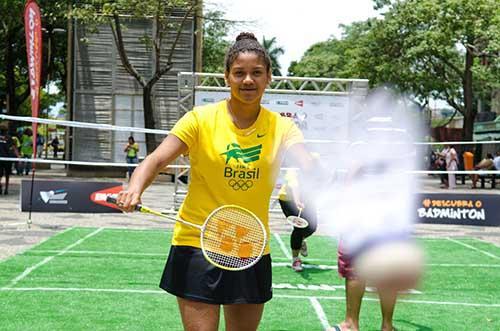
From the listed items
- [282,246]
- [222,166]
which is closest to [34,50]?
[282,246]

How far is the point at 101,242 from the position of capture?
37.6 feet

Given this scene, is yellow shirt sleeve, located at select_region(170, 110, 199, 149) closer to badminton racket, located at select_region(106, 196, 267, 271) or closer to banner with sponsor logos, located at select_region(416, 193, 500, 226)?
badminton racket, located at select_region(106, 196, 267, 271)

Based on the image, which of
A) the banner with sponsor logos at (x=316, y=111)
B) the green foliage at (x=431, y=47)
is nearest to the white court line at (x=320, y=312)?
the banner with sponsor logos at (x=316, y=111)

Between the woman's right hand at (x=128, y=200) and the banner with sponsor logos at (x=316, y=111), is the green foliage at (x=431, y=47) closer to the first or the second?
the banner with sponsor logos at (x=316, y=111)

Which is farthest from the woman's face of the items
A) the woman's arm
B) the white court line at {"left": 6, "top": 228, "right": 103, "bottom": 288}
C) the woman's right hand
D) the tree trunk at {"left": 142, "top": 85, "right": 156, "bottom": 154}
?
the tree trunk at {"left": 142, "top": 85, "right": 156, "bottom": 154}

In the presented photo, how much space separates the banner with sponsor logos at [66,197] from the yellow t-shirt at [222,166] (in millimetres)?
8560

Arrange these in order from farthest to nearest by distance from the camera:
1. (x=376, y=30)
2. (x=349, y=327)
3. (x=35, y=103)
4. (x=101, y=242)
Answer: (x=376, y=30)
(x=35, y=103)
(x=101, y=242)
(x=349, y=327)

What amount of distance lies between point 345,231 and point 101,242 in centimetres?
667

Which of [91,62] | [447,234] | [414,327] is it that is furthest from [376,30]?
[414,327]

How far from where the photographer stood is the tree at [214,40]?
86.1 feet

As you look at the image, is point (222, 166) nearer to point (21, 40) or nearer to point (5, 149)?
point (5, 149)

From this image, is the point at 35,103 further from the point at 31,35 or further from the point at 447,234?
the point at 447,234

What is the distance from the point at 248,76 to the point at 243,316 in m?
1.21

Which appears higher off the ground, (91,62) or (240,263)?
(91,62)
